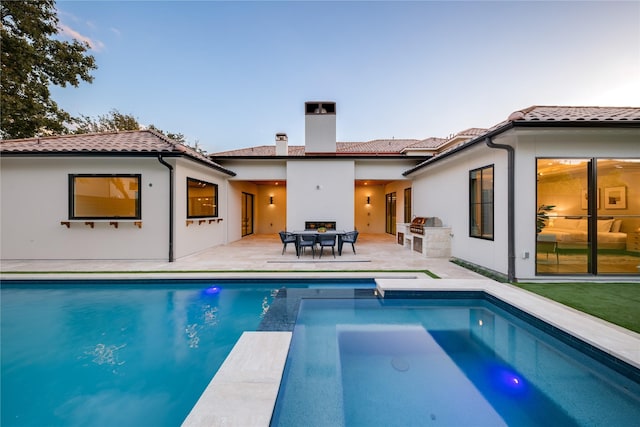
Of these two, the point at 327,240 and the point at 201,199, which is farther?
the point at 201,199

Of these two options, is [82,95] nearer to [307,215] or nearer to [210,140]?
[210,140]

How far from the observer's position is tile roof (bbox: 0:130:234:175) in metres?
7.82

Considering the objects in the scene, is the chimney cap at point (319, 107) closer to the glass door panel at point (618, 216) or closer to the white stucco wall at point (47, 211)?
the white stucco wall at point (47, 211)

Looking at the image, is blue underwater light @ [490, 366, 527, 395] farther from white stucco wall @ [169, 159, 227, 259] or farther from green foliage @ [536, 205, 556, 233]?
white stucco wall @ [169, 159, 227, 259]

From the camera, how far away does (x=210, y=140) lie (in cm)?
3372

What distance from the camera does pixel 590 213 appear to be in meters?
5.93

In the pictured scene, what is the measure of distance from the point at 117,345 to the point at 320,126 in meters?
10.7

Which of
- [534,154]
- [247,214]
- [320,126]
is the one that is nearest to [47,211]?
[247,214]

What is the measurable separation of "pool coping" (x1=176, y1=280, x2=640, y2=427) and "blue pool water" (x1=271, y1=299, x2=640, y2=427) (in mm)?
227

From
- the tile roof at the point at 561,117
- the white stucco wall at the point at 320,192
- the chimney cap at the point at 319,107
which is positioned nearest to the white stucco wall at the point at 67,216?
the white stucco wall at the point at 320,192

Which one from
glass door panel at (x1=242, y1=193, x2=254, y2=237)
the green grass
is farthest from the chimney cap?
the green grass

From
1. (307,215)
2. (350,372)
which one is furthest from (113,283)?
(307,215)

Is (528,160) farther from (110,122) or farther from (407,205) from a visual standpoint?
(110,122)

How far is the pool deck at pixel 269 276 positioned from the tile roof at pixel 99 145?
3.28 m
